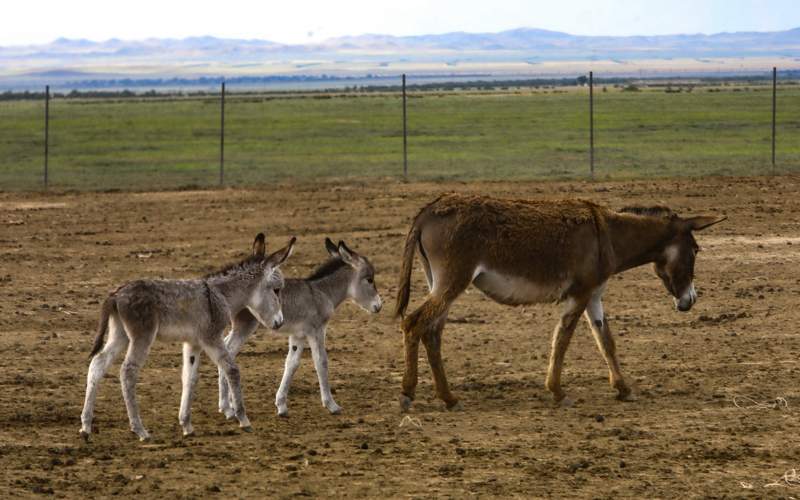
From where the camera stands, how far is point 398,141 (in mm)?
47875

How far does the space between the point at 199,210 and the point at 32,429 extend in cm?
→ 1512

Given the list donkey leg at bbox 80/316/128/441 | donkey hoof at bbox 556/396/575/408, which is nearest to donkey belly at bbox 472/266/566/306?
donkey hoof at bbox 556/396/575/408

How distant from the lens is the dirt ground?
998 cm

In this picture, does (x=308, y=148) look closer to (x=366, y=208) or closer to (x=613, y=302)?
(x=366, y=208)

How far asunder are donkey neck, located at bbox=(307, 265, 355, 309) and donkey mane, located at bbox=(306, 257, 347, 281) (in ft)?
0.07

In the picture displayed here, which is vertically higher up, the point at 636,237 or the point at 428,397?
the point at 636,237

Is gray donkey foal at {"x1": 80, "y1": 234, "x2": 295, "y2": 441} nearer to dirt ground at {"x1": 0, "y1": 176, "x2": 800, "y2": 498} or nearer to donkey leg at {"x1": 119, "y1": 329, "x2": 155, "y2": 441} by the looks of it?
donkey leg at {"x1": 119, "y1": 329, "x2": 155, "y2": 441}

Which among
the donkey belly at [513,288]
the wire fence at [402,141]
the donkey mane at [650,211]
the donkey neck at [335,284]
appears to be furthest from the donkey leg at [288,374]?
the wire fence at [402,141]

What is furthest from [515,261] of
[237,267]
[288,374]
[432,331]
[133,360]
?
[133,360]

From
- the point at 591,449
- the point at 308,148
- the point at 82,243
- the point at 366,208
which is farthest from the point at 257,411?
the point at 308,148

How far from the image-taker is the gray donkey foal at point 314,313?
12.2m

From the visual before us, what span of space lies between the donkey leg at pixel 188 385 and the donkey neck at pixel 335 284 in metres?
1.63

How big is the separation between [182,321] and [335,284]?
2.13 meters

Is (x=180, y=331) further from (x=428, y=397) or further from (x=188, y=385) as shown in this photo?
(x=428, y=397)
